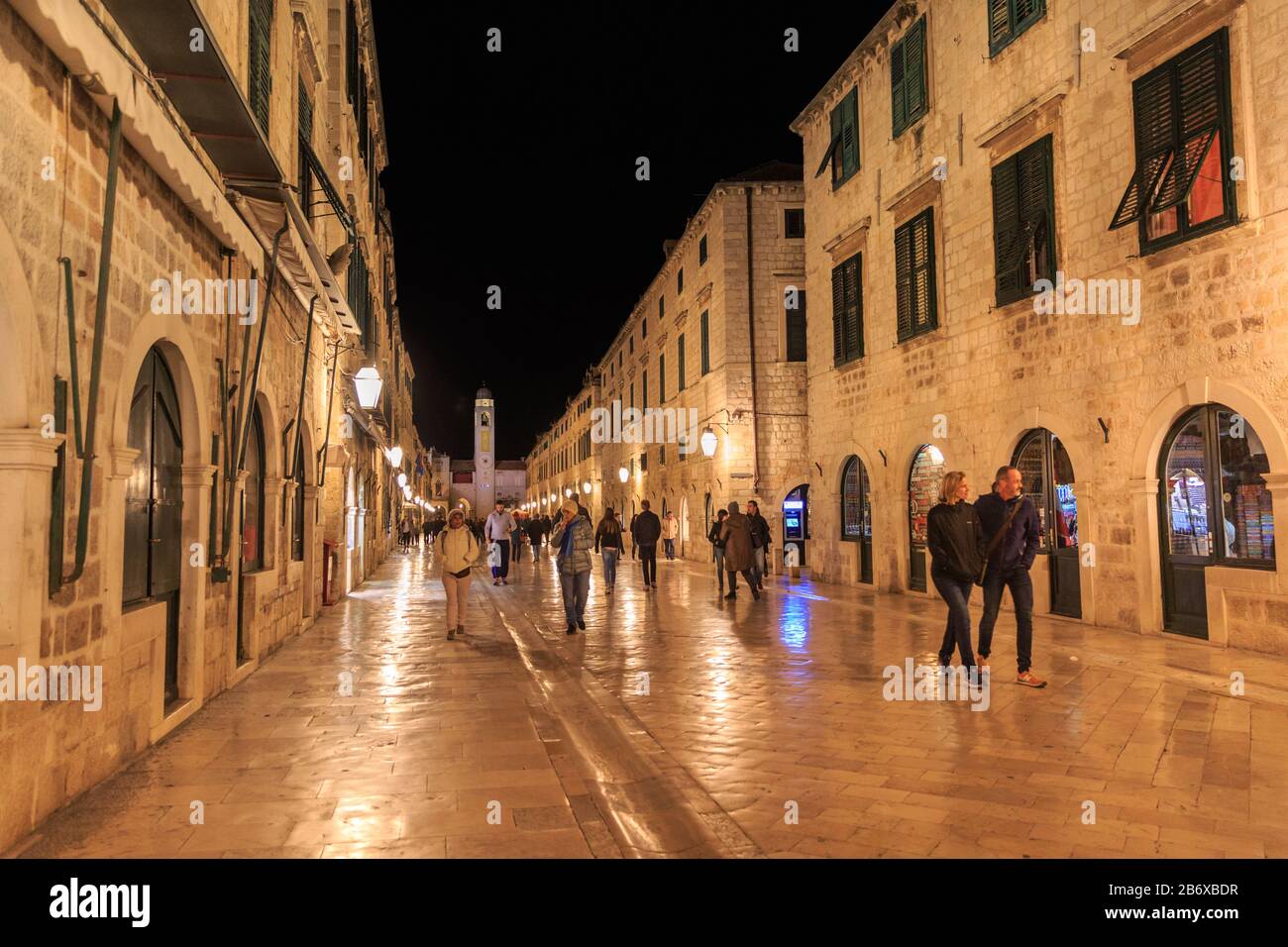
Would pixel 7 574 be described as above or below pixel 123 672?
above

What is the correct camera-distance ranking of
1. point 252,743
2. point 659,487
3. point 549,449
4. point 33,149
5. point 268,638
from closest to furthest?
point 33,149 < point 252,743 < point 268,638 < point 659,487 < point 549,449

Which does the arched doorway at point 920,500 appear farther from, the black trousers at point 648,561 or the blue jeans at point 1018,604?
the blue jeans at point 1018,604

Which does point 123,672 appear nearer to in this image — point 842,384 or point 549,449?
point 842,384

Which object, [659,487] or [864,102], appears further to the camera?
[659,487]

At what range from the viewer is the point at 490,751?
532 centimetres

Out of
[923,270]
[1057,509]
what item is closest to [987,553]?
[1057,509]

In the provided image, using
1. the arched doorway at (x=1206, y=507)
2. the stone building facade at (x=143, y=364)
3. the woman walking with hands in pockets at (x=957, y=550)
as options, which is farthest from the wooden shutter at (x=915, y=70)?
the stone building facade at (x=143, y=364)

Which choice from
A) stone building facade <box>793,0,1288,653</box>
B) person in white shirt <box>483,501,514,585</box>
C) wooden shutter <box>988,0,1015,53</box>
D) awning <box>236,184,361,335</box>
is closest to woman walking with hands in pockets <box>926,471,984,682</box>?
stone building facade <box>793,0,1288,653</box>

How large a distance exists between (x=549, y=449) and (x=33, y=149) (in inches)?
2779

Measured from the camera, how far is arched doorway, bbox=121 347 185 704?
5488mm

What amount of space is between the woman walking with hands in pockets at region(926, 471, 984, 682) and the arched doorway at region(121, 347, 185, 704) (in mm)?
5918

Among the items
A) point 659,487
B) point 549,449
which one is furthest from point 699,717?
point 549,449

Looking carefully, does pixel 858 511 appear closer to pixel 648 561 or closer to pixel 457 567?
pixel 648 561

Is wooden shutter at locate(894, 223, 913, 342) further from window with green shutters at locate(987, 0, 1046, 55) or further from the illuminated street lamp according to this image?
the illuminated street lamp
